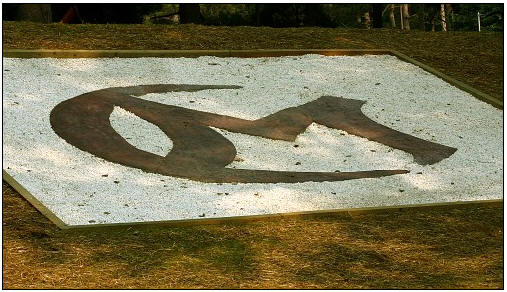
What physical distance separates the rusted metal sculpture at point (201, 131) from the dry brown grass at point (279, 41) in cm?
199

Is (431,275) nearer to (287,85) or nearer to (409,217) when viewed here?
(409,217)

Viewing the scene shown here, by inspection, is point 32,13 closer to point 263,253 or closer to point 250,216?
point 250,216

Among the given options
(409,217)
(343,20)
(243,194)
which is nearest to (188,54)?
(243,194)

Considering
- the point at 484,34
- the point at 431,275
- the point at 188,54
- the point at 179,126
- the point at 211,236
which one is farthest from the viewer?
the point at 484,34

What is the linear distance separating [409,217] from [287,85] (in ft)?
13.4

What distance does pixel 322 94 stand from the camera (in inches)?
449

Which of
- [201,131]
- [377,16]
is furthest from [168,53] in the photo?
[377,16]

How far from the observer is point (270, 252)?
22.7 feet

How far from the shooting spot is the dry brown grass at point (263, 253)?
6336 millimetres

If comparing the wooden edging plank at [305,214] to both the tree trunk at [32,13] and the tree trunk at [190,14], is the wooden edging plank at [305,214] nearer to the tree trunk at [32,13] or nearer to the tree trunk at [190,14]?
the tree trunk at [32,13]

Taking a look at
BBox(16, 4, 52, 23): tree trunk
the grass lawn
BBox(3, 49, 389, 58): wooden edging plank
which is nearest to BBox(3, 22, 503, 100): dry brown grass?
BBox(3, 49, 389, 58): wooden edging plank

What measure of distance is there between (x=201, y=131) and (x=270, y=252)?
3.18m

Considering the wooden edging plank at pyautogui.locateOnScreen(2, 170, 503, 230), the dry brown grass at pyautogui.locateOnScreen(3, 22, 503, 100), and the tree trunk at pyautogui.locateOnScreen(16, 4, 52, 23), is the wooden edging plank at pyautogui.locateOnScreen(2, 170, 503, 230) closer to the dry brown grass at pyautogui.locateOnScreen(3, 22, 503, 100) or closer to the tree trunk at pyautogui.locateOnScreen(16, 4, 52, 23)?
the dry brown grass at pyautogui.locateOnScreen(3, 22, 503, 100)

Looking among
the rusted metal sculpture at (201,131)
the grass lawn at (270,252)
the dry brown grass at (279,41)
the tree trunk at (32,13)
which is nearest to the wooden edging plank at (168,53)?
the dry brown grass at (279,41)
